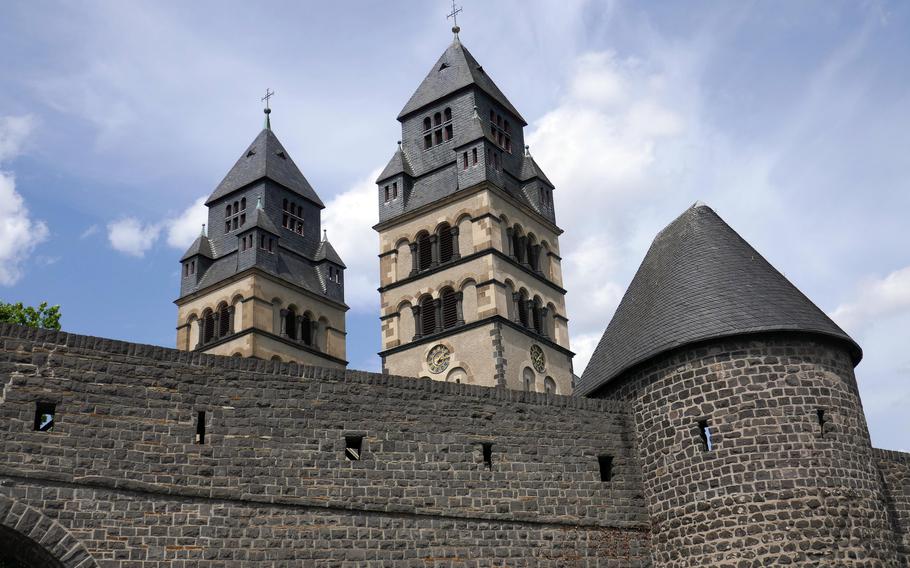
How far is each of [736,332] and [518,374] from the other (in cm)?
2050

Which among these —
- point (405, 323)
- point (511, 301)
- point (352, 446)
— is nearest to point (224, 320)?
point (405, 323)

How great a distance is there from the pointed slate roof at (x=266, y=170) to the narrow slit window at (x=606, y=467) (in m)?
32.1

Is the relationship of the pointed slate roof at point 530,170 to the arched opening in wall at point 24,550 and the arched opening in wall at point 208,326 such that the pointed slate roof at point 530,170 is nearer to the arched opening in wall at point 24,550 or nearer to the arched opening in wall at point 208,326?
the arched opening in wall at point 208,326

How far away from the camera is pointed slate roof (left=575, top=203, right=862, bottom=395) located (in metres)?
15.8

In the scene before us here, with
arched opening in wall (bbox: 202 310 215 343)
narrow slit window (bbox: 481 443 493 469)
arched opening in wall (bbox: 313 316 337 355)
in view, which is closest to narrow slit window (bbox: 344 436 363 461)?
narrow slit window (bbox: 481 443 493 469)

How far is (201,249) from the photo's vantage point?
149 ft

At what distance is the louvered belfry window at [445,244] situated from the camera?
3828cm

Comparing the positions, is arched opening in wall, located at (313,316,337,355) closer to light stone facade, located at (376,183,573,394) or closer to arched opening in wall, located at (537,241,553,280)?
light stone facade, located at (376,183,573,394)

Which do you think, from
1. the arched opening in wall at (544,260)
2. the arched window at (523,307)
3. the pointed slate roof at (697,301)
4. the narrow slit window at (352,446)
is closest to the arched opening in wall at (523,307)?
the arched window at (523,307)

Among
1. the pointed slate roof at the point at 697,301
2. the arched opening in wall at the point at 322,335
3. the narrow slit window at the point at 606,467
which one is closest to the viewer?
the pointed slate roof at the point at 697,301

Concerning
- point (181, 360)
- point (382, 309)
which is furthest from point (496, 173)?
point (181, 360)

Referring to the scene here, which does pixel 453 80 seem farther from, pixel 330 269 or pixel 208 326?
pixel 208 326

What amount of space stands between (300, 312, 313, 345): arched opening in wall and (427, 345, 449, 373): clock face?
930cm

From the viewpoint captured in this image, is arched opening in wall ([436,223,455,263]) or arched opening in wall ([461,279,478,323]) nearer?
arched opening in wall ([461,279,478,323])
